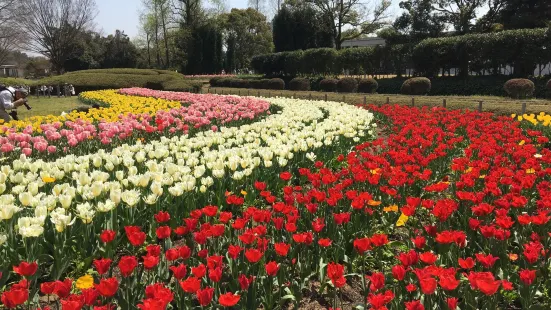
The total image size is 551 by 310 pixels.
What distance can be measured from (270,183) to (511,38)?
88.5ft

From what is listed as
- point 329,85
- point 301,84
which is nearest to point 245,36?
point 301,84

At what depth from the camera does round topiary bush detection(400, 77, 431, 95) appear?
28516 millimetres

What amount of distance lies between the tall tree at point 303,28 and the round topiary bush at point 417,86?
21.1 m

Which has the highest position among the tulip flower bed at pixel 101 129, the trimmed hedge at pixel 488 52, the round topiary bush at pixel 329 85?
the trimmed hedge at pixel 488 52

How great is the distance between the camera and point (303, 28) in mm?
48625

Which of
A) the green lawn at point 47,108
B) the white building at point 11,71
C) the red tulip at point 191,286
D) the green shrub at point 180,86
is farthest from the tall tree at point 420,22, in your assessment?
the white building at point 11,71

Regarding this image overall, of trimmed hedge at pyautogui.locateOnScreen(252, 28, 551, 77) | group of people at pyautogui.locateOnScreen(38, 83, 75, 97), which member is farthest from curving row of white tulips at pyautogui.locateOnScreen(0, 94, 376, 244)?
group of people at pyautogui.locateOnScreen(38, 83, 75, 97)

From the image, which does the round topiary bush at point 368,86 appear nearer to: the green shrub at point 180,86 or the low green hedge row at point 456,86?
the low green hedge row at point 456,86

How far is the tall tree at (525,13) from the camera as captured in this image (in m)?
31.8

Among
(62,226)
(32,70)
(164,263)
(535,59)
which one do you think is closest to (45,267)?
(62,226)

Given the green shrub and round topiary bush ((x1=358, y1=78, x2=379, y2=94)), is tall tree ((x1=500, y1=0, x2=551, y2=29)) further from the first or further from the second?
the green shrub

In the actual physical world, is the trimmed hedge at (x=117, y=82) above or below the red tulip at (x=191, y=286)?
above

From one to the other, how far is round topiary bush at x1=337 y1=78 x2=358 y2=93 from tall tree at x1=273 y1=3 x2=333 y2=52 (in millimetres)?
17768

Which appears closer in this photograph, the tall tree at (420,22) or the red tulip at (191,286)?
the red tulip at (191,286)
